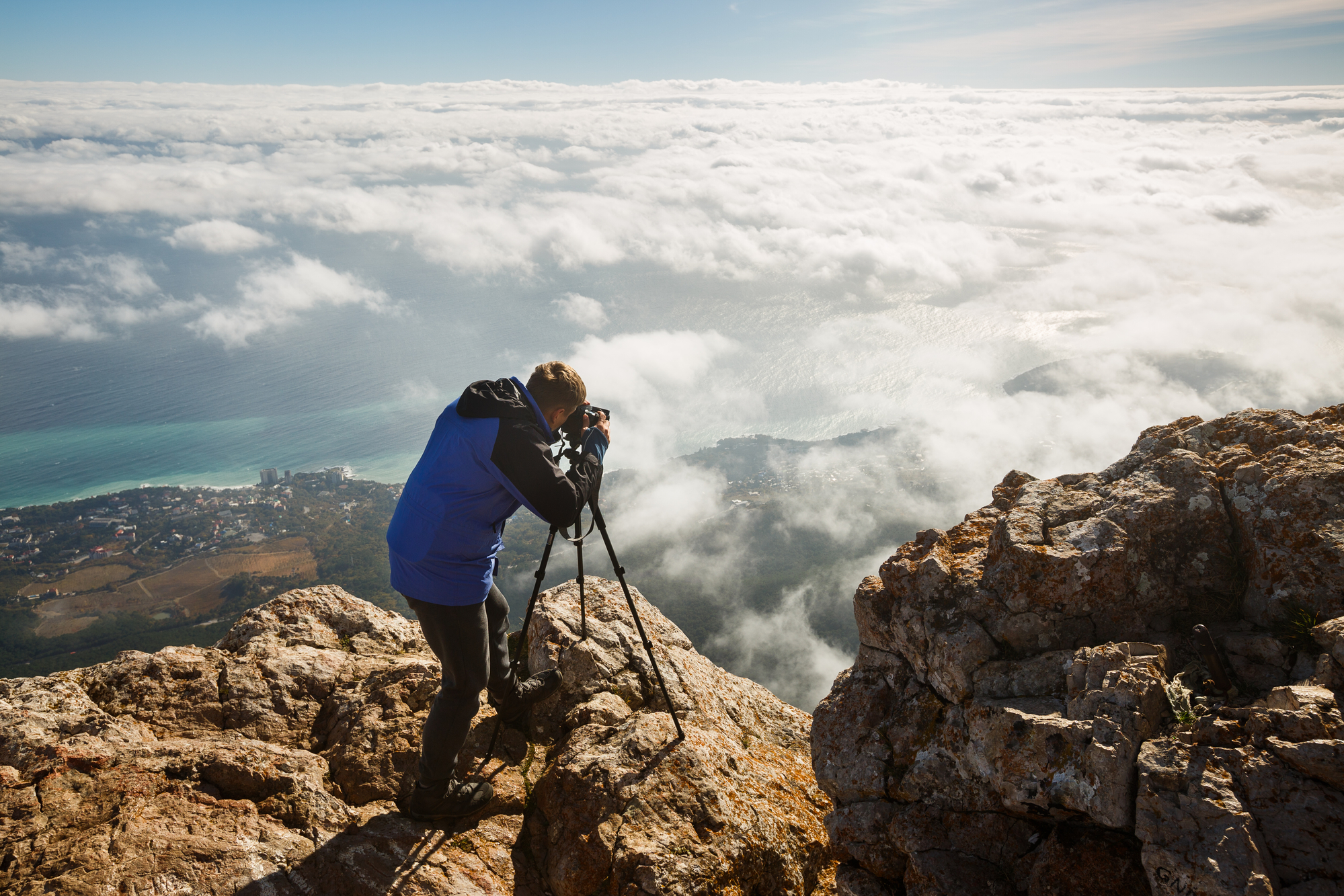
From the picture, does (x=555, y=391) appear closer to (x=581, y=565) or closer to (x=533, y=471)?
(x=533, y=471)

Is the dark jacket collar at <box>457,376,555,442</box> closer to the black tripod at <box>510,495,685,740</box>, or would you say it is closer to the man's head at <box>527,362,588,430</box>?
the man's head at <box>527,362,588,430</box>

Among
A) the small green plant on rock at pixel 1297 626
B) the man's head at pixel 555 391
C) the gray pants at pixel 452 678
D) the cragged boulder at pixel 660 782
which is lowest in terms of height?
the cragged boulder at pixel 660 782

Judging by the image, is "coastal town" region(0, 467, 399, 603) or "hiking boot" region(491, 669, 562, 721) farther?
"coastal town" region(0, 467, 399, 603)

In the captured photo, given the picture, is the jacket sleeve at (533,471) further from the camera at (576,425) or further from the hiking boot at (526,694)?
the hiking boot at (526,694)

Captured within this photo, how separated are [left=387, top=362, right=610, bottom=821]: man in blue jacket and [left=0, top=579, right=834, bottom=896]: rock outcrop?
68 cm

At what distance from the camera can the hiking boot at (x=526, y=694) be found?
7402 mm

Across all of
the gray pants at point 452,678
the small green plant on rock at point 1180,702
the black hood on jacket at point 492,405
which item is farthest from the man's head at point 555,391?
the small green plant on rock at point 1180,702

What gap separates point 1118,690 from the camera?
15.0ft

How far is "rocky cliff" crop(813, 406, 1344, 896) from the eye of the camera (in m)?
3.90

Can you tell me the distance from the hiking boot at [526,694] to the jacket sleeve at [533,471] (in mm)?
3459

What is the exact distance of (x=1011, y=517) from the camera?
6418 millimetres

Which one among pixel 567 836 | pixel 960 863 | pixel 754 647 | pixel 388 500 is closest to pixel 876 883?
pixel 960 863

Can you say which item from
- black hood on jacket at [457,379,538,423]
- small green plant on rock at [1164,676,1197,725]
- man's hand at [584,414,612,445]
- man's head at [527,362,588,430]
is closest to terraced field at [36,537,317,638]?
man's hand at [584,414,612,445]

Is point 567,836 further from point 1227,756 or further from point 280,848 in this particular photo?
point 1227,756
